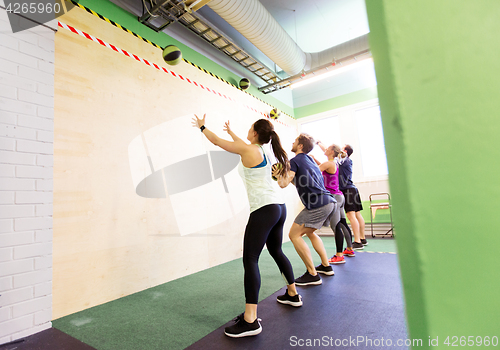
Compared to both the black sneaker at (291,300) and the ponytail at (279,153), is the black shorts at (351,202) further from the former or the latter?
the black sneaker at (291,300)

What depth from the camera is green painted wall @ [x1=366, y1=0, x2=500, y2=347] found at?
351mm

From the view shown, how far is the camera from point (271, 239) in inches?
86.7

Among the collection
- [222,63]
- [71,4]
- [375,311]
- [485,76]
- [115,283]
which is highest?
[222,63]

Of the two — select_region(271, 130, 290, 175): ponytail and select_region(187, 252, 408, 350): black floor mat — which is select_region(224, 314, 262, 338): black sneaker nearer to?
select_region(187, 252, 408, 350): black floor mat

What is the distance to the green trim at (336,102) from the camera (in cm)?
685

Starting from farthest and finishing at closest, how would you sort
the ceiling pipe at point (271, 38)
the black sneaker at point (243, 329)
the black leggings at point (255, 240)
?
the ceiling pipe at point (271, 38), the black leggings at point (255, 240), the black sneaker at point (243, 329)

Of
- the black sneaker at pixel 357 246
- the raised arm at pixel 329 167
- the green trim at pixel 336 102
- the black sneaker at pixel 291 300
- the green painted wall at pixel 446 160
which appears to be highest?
the green trim at pixel 336 102

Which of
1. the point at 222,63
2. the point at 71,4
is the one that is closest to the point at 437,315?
the point at 71,4

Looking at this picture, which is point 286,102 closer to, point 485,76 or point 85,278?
point 85,278

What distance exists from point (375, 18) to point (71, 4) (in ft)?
11.8

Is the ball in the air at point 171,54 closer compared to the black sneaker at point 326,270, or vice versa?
the black sneaker at point 326,270

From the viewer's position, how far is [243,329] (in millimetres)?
1839

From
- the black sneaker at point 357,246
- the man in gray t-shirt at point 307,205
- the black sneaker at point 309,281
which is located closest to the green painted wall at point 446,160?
the man in gray t-shirt at point 307,205

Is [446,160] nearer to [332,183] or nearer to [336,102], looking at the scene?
[332,183]
